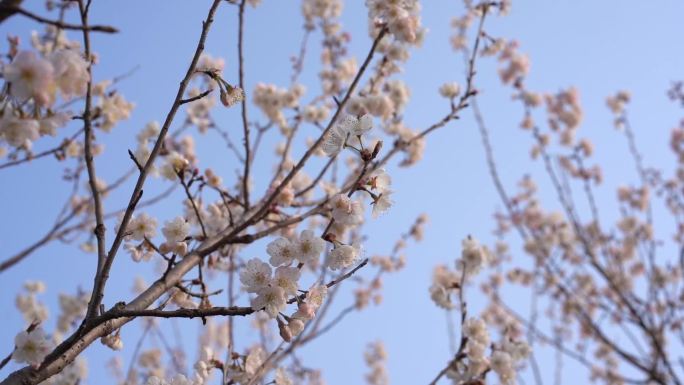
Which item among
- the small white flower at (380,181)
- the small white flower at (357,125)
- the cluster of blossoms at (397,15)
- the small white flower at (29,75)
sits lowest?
the small white flower at (29,75)

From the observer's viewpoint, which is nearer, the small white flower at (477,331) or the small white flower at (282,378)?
the small white flower at (282,378)

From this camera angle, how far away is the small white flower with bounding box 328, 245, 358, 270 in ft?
6.26

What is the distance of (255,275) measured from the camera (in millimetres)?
1782

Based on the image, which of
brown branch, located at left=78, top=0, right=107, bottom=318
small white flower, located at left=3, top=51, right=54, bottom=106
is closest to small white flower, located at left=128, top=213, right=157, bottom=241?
brown branch, located at left=78, top=0, right=107, bottom=318

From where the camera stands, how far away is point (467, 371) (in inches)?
111

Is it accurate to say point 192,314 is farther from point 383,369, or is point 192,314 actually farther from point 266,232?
point 383,369

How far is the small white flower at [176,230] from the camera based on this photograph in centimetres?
228

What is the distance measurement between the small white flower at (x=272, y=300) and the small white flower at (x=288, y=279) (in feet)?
0.11

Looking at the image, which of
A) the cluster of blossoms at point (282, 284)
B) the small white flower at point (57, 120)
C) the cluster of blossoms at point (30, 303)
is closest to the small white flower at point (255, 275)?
the cluster of blossoms at point (282, 284)

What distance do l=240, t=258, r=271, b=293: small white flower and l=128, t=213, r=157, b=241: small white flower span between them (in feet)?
2.25

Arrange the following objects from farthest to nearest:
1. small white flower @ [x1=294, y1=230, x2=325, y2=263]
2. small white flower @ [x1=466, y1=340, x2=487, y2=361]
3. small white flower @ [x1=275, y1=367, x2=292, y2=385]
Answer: small white flower @ [x1=466, y1=340, x2=487, y2=361], small white flower @ [x1=275, y1=367, x2=292, y2=385], small white flower @ [x1=294, y1=230, x2=325, y2=263]

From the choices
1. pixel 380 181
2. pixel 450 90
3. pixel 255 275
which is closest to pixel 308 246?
pixel 255 275

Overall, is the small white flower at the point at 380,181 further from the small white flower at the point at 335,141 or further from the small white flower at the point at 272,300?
the small white flower at the point at 272,300

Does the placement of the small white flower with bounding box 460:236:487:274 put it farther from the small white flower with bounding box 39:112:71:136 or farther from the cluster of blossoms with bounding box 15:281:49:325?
the cluster of blossoms with bounding box 15:281:49:325
